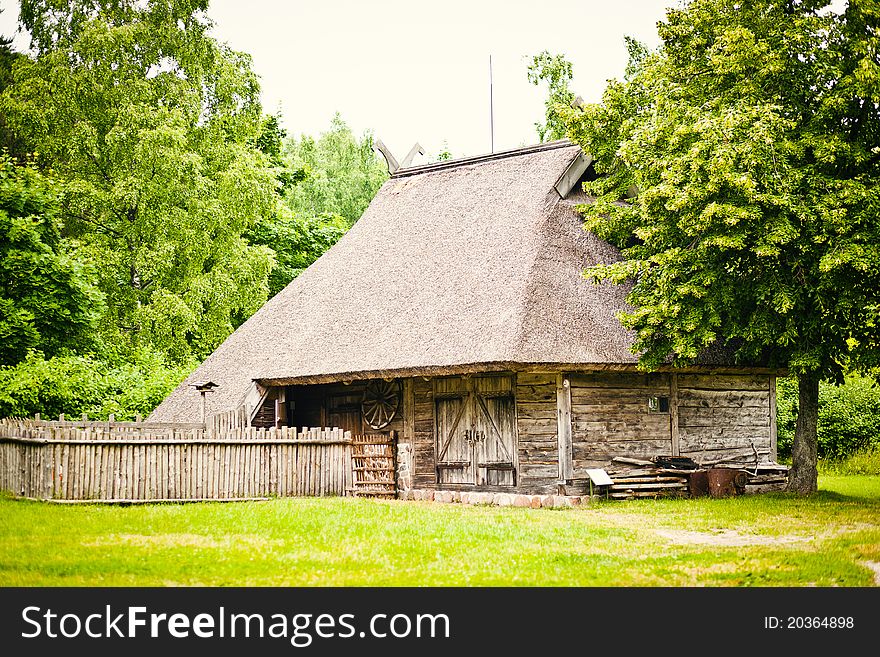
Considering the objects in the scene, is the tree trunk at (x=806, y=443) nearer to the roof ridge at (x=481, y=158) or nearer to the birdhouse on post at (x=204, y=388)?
the roof ridge at (x=481, y=158)

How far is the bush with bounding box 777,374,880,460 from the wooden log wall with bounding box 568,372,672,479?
11.2 meters

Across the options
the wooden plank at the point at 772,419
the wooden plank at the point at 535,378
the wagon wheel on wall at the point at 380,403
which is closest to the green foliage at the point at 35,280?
the wagon wheel on wall at the point at 380,403

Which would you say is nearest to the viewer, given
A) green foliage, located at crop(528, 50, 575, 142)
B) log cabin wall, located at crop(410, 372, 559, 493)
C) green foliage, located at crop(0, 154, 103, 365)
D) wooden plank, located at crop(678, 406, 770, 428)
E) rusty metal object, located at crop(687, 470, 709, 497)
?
log cabin wall, located at crop(410, 372, 559, 493)

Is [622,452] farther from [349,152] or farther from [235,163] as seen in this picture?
[349,152]

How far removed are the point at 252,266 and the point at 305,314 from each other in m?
9.12

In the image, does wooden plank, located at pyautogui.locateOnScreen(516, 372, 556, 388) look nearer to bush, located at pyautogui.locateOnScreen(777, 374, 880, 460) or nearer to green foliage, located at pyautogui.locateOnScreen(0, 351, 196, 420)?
green foliage, located at pyautogui.locateOnScreen(0, 351, 196, 420)

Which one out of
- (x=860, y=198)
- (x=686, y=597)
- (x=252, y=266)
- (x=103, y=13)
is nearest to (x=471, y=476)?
(x=860, y=198)

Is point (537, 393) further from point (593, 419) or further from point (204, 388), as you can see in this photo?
point (204, 388)

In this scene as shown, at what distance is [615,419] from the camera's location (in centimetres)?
2131

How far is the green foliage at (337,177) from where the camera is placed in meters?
53.1

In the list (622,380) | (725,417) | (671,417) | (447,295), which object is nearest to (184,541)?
(447,295)

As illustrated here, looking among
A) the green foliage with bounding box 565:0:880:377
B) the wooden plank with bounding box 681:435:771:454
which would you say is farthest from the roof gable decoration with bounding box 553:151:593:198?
the wooden plank with bounding box 681:435:771:454

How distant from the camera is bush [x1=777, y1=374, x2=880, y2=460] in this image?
103 feet

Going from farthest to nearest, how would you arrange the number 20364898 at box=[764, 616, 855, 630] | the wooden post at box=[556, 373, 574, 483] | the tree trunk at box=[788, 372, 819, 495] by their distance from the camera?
1. the tree trunk at box=[788, 372, 819, 495]
2. the wooden post at box=[556, 373, 574, 483]
3. the number 20364898 at box=[764, 616, 855, 630]
